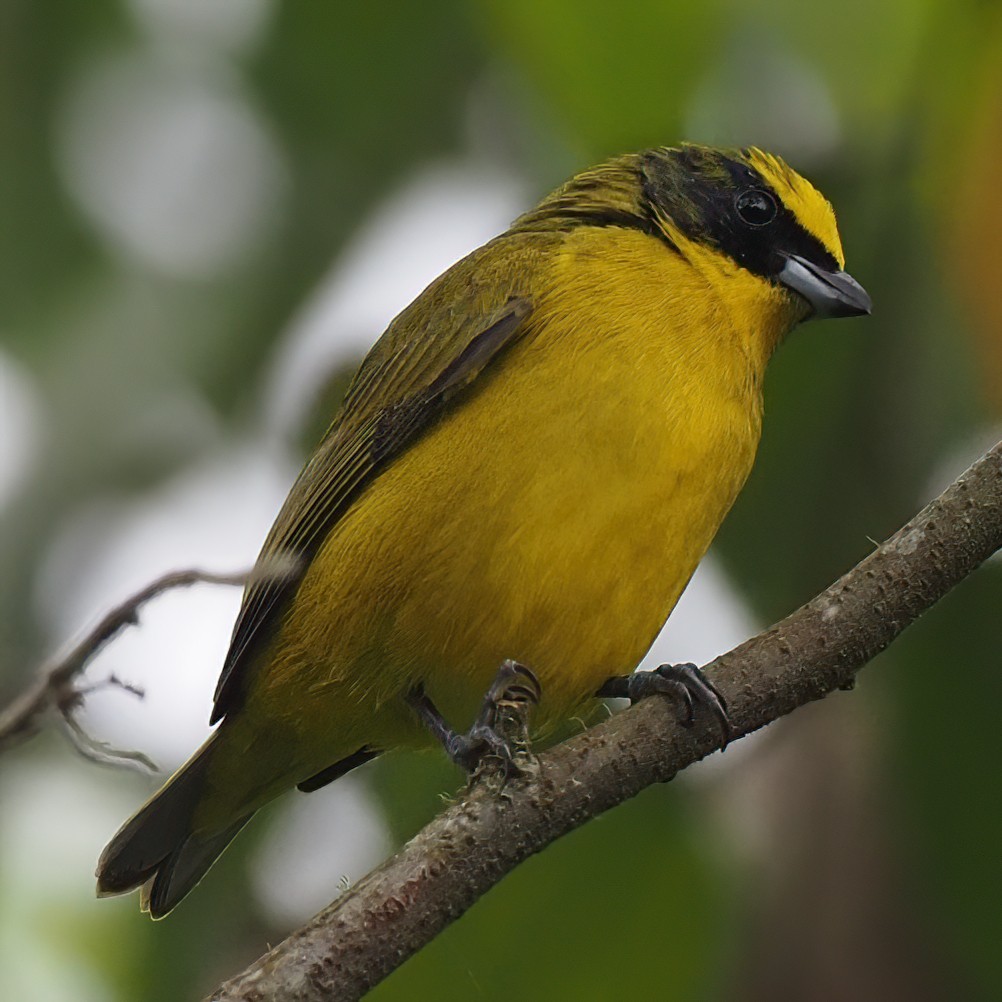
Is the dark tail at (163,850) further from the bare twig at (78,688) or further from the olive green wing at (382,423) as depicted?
the bare twig at (78,688)

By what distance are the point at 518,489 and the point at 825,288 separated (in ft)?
3.02

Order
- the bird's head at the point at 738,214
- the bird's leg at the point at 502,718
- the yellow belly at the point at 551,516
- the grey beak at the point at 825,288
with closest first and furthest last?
the bird's leg at the point at 502,718 → the yellow belly at the point at 551,516 → the grey beak at the point at 825,288 → the bird's head at the point at 738,214

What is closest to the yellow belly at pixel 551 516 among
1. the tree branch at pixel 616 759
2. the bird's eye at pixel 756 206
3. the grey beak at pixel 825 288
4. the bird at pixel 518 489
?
the bird at pixel 518 489

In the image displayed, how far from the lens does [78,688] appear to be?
2.44 metres

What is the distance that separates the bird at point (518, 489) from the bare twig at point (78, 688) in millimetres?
624

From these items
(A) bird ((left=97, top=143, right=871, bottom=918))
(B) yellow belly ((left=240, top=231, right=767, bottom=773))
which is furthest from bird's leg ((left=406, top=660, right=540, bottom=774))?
(B) yellow belly ((left=240, top=231, right=767, bottom=773))

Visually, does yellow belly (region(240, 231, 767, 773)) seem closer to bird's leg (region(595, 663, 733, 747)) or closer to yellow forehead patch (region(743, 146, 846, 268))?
bird's leg (region(595, 663, 733, 747))

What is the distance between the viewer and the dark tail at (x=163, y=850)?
3771mm

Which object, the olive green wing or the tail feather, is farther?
the tail feather

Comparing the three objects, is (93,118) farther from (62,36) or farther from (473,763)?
(473,763)

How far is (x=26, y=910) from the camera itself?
444 centimetres

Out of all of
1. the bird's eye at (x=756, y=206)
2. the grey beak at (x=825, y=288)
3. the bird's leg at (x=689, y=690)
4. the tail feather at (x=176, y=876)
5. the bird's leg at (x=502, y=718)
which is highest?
the bird's eye at (x=756, y=206)

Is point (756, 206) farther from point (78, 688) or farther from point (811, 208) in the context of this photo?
point (78, 688)

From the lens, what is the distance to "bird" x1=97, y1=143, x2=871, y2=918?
3.24m
